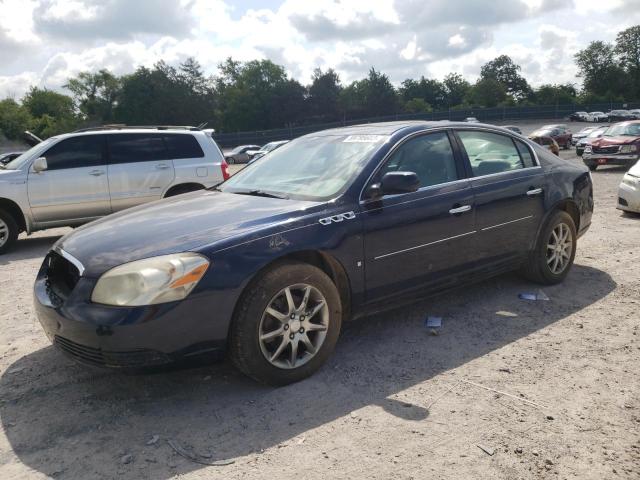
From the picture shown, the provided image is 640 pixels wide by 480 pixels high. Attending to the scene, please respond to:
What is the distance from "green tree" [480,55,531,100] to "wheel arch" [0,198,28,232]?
118077mm

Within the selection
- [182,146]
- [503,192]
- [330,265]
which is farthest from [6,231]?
[503,192]

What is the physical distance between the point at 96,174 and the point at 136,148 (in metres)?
0.76

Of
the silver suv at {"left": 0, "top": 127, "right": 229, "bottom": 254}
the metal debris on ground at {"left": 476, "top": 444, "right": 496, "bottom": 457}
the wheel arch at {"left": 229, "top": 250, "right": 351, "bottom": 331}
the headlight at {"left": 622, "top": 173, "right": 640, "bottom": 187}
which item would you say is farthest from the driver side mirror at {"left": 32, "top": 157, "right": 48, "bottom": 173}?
the headlight at {"left": 622, "top": 173, "right": 640, "bottom": 187}

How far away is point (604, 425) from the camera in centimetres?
286

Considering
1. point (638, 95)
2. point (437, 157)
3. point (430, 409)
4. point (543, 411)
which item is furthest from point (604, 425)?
point (638, 95)

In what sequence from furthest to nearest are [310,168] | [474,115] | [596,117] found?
[596,117] → [474,115] → [310,168]

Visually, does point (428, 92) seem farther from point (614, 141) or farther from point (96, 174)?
point (96, 174)

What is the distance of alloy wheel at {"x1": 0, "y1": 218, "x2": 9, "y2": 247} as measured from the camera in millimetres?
8047

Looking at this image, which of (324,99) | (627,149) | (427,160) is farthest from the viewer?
(324,99)

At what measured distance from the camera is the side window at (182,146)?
891 centimetres

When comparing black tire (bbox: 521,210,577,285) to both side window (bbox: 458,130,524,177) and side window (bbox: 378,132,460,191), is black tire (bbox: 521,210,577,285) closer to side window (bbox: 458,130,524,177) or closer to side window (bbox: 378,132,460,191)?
side window (bbox: 458,130,524,177)

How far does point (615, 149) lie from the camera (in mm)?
17109

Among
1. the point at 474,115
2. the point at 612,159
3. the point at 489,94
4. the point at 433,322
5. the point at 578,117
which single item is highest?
the point at 489,94

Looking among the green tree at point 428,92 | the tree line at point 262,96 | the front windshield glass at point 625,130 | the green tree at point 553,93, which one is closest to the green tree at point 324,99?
the tree line at point 262,96
